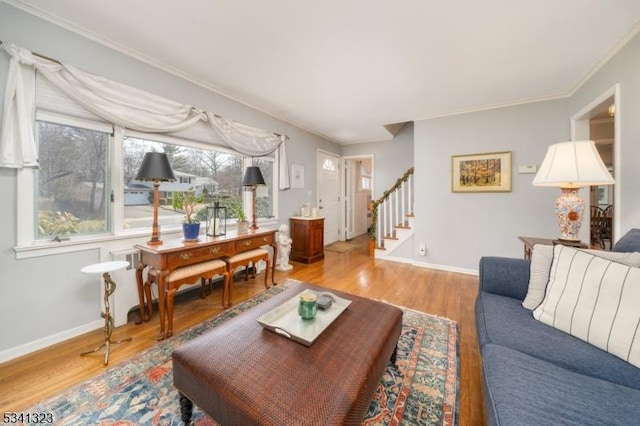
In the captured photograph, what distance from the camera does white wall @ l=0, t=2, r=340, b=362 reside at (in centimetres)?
167

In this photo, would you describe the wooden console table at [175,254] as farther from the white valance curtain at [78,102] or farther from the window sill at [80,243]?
the white valance curtain at [78,102]

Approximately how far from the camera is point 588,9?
171 centimetres

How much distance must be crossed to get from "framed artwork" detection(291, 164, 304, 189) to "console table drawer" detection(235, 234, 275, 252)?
1.52 metres

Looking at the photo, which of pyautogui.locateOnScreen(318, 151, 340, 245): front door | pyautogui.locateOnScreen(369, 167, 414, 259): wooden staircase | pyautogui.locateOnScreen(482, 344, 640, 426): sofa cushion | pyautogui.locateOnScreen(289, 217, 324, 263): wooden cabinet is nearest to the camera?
pyautogui.locateOnScreen(482, 344, 640, 426): sofa cushion

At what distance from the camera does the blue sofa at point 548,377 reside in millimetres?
781

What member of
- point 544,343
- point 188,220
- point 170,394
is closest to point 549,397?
point 544,343

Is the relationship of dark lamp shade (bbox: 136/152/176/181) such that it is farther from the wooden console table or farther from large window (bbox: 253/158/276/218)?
large window (bbox: 253/158/276/218)

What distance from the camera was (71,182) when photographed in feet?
A: 6.48

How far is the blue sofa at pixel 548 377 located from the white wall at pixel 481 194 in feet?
7.11

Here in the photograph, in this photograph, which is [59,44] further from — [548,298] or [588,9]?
[588,9]

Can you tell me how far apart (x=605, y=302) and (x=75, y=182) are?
3659mm

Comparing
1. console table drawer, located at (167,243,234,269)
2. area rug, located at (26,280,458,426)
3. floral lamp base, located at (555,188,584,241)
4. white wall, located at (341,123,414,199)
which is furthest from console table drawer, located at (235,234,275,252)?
white wall, located at (341,123,414,199)

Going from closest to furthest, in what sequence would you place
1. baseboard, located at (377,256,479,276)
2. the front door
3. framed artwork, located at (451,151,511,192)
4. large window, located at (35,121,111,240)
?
large window, located at (35,121,111,240)
framed artwork, located at (451,151,511,192)
baseboard, located at (377,256,479,276)
the front door

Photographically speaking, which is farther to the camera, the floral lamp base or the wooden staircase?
the wooden staircase
